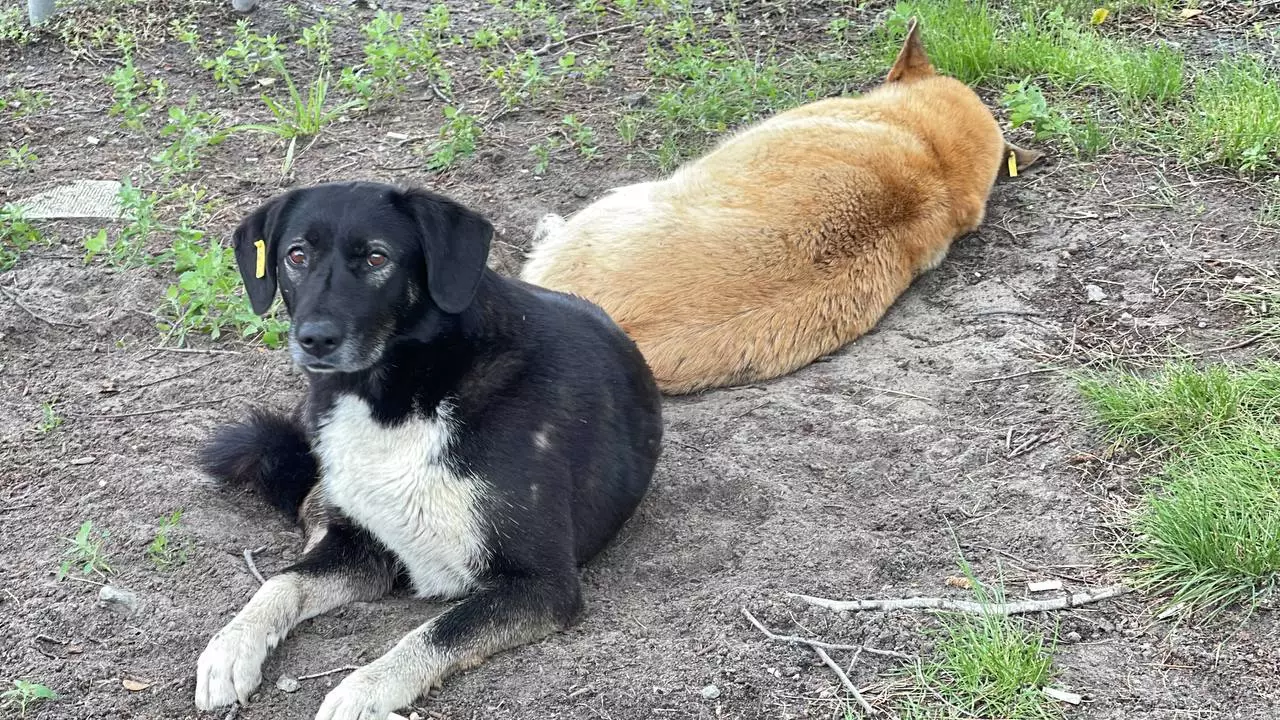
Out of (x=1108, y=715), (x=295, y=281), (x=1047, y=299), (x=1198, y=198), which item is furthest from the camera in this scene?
(x=1198, y=198)

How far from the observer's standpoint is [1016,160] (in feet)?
19.8

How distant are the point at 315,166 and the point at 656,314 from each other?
262 cm

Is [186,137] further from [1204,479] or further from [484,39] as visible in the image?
[1204,479]

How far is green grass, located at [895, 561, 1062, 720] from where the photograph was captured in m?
3.06

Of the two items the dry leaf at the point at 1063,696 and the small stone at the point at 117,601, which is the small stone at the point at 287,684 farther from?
the dry leaf at the point at 1063,696

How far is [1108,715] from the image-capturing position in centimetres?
303

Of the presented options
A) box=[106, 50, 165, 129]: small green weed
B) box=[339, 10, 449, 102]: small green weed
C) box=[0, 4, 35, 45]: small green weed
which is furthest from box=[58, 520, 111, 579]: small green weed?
box=[0, 4, 35, 45]: small green weed

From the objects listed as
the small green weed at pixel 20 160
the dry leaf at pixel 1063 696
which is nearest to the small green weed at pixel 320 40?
the small green weed at pixel 20 160

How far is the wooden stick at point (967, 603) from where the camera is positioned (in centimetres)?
340

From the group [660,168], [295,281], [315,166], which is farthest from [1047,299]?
[315,166]

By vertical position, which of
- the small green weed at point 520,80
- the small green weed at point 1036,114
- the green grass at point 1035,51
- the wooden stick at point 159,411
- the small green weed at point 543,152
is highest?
the green grass at point 1035,51

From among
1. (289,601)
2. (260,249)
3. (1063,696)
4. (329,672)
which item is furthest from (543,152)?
(1063,696)

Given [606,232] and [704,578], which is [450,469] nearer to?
[704,578]

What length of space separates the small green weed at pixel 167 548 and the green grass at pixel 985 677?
2.25 metres
